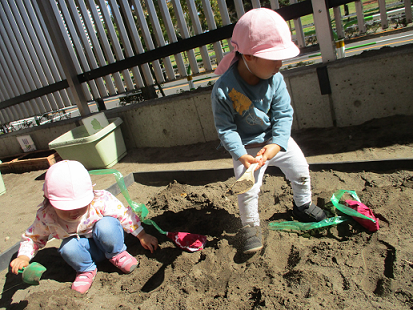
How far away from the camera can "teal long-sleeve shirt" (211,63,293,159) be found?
1819mm

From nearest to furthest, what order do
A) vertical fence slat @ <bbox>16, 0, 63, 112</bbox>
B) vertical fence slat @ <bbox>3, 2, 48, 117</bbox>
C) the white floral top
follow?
the white floral top
vertical fence slat @ <bbox>16, 0, 63, 112</bbox>
vertical fence slat @ <bbox>3, 2, 48, 117</bbox>

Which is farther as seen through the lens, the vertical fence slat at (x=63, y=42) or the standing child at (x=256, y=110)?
the vertical fence slat at (x=63, y=42)

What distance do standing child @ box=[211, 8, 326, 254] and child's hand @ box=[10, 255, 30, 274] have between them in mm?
1296

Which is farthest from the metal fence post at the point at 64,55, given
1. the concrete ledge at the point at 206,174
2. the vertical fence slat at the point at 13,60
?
the concrete ledge at the point at 206,174

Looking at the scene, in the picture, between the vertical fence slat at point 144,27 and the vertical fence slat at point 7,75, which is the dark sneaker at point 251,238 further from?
the vertical fence slat at point 7,75

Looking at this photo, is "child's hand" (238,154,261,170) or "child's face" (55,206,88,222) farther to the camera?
"child's face" (55,206,88,222)

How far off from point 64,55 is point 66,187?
3761 millimetres

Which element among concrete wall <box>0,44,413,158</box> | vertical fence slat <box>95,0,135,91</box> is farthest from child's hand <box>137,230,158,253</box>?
vertical fence slat <box>95,0,135,91</box>

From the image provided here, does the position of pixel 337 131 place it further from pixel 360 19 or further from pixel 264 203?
pixel 360 19

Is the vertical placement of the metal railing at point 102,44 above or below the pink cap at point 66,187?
above

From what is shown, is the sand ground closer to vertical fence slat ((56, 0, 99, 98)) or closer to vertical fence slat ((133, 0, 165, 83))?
vertical fence slat ((133, 0, 165, 83))

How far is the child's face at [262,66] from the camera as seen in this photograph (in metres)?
1.68

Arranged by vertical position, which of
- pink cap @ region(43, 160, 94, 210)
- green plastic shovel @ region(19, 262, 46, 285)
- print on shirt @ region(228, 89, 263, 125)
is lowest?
green plastic shovel @ region(19, 262, 46, 285)

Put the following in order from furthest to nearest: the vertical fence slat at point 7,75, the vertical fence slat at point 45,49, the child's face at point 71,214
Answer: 1. the vertical fence slat at point 7,75
2. the vertical fence slat at point 45,49
3. the child's face at point 71,214
